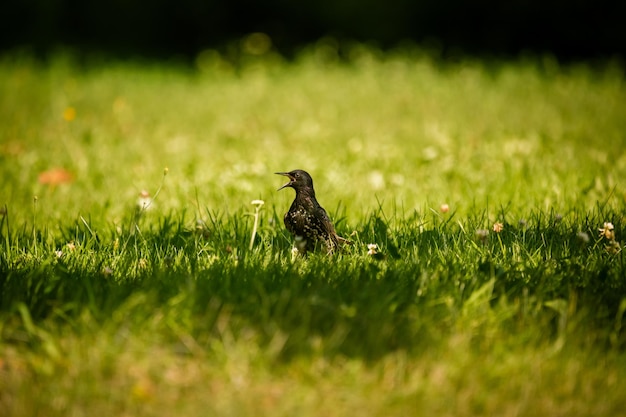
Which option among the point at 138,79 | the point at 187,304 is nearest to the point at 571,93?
the point at 138,79

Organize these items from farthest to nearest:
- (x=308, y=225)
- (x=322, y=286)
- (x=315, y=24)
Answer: (x=315, y=24)
(x=308, y=225)
(x=322, y=286)

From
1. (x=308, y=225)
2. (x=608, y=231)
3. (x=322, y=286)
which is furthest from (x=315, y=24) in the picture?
(x=322, y=286)

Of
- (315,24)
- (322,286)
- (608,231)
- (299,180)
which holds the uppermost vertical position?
(315,24)

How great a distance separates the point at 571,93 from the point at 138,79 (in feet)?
19.4

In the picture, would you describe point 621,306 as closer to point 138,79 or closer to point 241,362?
point 241,362

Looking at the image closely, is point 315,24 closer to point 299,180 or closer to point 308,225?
point 299,180

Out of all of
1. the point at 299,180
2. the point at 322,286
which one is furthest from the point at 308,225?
the point at 322,286

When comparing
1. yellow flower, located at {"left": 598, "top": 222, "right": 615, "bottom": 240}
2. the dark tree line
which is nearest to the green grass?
yellow flower, located at {"left": 598, "top": 222, "right": 615, "bottom": 240}

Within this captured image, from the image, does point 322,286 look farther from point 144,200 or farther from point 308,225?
point 144,200

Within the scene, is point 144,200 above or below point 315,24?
below

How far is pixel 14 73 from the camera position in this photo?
372 inches

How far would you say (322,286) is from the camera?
2.71 m

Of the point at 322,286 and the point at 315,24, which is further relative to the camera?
the point at 315,24

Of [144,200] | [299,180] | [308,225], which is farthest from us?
[144,200]
